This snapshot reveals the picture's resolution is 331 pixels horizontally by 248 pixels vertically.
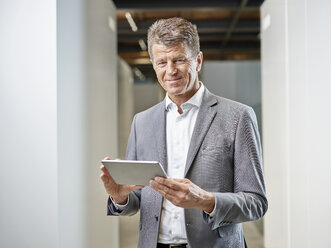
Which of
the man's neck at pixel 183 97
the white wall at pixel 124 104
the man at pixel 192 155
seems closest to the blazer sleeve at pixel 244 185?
the man at pixel 192 155

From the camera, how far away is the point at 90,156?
3262 mm

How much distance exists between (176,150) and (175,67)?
372mm

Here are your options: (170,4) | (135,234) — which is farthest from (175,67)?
(135,234)

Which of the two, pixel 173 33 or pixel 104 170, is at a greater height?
pixel 173 33

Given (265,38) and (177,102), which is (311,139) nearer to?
(177,102)

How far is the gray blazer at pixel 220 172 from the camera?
5.07 ft

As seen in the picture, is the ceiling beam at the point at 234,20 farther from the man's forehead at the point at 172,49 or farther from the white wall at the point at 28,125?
the man's forehead at the point at 172,49

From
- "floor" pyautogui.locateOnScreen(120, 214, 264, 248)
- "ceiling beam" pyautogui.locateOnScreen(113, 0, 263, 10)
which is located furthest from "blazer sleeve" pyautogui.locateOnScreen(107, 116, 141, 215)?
"ceiling beam" pyautogui.locateOnScreen(113, 0, 263, 10)

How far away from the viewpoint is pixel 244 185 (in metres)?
1.57

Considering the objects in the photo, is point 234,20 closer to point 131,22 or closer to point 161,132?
point 131,22

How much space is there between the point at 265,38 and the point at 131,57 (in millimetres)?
7063

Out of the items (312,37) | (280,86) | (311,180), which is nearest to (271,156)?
(280,86)

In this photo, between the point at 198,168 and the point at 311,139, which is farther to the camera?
the point at 311,139

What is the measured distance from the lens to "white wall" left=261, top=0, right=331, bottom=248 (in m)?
2.75
